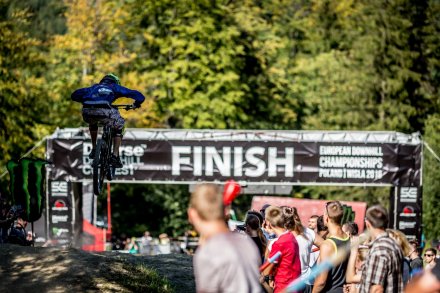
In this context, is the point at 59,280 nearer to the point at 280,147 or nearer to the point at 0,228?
the point at 0,228

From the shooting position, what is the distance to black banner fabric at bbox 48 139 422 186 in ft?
82.0

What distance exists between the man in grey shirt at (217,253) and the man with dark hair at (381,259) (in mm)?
2044

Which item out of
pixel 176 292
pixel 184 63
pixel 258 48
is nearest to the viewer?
pixel 176 292

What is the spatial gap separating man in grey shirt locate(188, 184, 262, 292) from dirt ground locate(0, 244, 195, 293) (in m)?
5.87

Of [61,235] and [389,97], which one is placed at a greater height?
[389,97]


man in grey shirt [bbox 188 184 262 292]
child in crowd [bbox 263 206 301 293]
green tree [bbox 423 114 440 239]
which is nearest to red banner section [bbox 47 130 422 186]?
green tree [bbox 423 114 440 239]

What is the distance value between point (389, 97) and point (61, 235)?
24065 millimetres

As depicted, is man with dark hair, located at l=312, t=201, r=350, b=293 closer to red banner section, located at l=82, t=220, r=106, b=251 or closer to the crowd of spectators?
the crowd of spectators

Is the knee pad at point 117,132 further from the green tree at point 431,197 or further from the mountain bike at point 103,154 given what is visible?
the green tree at point 431,197

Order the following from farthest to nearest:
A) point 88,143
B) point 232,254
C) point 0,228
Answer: point 88,143
point 0,228
point 232,254

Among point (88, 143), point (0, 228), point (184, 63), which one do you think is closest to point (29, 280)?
point (0, 228)

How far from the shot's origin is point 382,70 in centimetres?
4572

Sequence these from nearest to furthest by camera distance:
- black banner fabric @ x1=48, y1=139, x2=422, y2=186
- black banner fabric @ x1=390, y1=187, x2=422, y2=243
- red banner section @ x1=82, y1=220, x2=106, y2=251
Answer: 1. black banner fabric @ x1=390, y1=187, x2=422, y2=243
2. black banner fabric @ x1=48, y1=139, x2=422, y2=186
3. red banner section @ x1=82, y1=220, x2=106, y2=251

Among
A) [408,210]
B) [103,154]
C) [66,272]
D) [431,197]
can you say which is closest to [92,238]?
[408,210]
